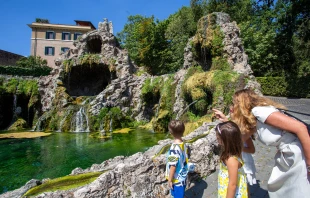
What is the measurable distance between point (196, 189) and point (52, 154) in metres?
8.76

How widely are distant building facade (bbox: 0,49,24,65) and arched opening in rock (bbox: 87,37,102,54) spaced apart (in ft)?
62.4

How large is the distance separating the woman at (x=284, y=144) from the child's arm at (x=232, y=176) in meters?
0.38

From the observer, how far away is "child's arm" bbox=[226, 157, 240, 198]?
8.22 ft

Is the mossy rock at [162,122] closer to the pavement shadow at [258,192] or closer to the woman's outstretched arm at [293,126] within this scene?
the pavement shadow at [258,192]

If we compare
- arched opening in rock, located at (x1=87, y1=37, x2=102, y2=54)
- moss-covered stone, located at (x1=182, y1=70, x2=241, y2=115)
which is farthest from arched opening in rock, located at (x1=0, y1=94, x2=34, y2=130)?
moss-covered stone, located at (x1=182, y1=70, x2=241, y2=115)

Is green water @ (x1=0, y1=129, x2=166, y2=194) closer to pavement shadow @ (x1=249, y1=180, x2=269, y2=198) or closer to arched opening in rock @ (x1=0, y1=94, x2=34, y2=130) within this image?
pavement shadow @ (x1=249, y1=180, x2=269, y2=198)

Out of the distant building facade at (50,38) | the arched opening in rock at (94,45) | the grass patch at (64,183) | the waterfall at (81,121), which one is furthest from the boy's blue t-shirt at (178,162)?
the distant building facade at (50,38)

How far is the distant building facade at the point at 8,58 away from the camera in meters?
36.5

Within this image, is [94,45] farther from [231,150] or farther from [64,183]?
[231,150]

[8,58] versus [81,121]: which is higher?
[8,58]

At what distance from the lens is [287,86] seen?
882 inches

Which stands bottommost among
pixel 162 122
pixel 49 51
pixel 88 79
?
pixel 162 122

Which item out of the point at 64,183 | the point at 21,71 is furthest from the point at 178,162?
the point at 21,71

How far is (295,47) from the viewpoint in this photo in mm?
28594
